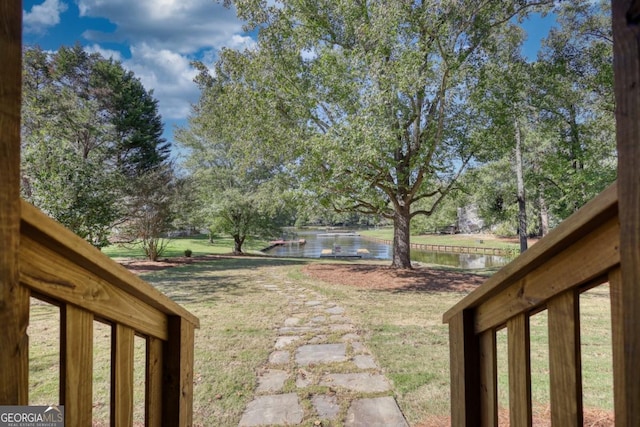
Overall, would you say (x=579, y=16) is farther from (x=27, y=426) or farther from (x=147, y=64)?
(x=27, y=426)

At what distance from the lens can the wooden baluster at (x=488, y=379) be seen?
4.57ft

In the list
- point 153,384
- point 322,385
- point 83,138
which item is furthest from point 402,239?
point 83,138

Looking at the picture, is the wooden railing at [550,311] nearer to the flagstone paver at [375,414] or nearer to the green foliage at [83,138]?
the flagstone paver at [375,414]

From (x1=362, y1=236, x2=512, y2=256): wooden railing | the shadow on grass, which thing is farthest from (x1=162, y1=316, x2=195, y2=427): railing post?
(x1=362, y1=236, x2=512, y2=256): wooden railing

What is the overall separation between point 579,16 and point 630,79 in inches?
538

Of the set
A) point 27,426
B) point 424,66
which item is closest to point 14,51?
point 27,426

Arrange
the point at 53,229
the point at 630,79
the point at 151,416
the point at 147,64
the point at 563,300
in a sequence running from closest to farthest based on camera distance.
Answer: the point at 630,79 < the point at 53,229 < the point at 563,300 < the point at 151,416 < the point at 147,64

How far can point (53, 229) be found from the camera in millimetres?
851

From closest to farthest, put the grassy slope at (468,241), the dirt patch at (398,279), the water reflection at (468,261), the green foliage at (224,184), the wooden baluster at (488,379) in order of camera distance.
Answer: the wooden baluster at (488,379) → the dirt patch at (398,279) → the green foliage at (224,184) → the water reflection at (468,261) → the grassy slope at (468,241)

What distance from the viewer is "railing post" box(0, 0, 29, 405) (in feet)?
2.27

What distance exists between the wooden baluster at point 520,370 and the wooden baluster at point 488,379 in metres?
0.18

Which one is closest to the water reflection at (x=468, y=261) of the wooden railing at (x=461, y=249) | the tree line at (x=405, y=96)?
the wooden railing at (x=461, y=249)

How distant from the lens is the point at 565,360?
0.94m

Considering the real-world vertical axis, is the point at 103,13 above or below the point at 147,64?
below
